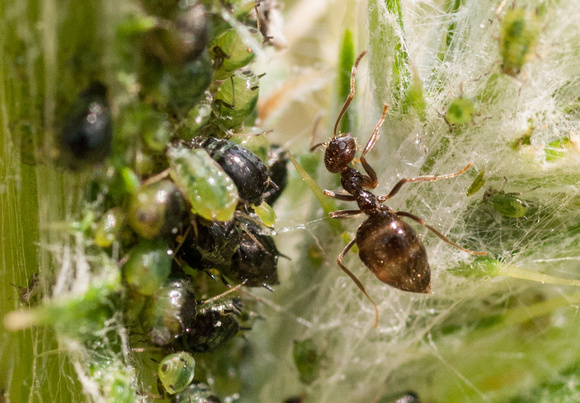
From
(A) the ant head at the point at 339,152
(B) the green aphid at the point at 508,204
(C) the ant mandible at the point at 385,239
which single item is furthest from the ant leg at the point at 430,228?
(A) the ant head at the point at 339,152

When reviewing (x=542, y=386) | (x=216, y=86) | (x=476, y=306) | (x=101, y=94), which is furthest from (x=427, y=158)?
(x=101, y=94)

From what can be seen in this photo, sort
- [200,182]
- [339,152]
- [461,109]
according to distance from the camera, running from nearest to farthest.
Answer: [200,182] < [461,109] < [339,152]

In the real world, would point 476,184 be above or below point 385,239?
above

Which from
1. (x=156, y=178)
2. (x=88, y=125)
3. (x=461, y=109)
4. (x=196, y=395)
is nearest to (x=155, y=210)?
(x=156, y=178)

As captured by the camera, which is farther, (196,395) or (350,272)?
(350,272)

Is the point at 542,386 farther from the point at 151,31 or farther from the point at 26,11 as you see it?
the point at 26,11

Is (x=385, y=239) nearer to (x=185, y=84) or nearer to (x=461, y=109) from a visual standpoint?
(x=461, y=109)
